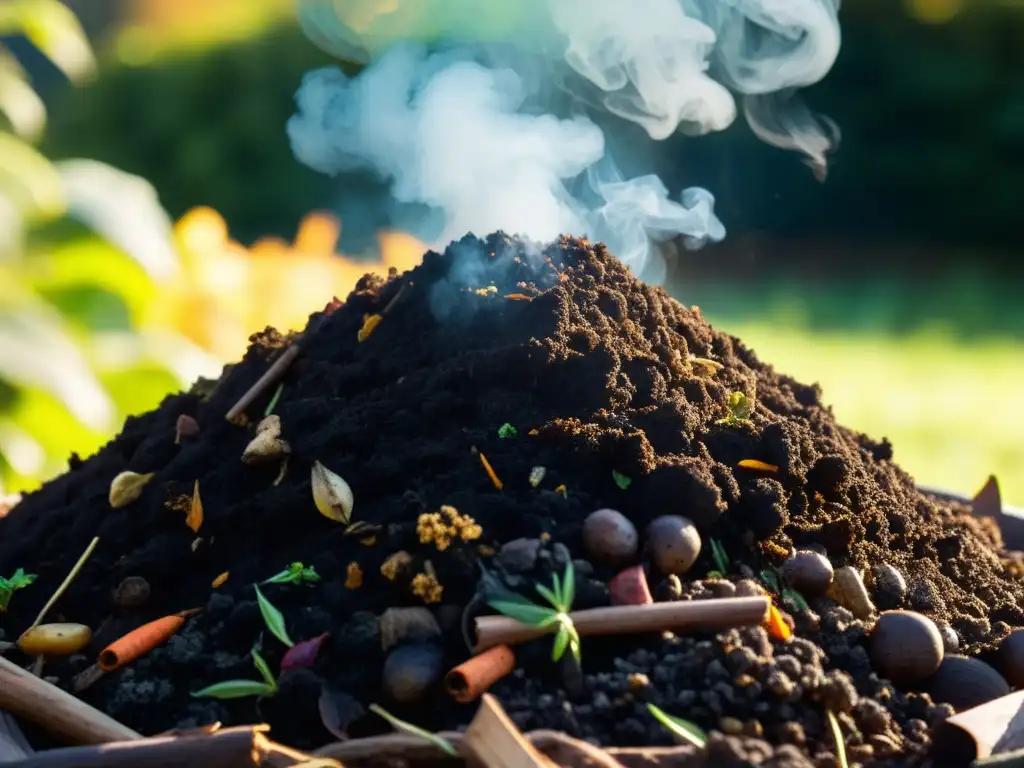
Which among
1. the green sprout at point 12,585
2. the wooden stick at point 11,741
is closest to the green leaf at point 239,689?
the wooden stick at point 11,741

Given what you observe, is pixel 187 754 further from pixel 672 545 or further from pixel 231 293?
pixel 231 293

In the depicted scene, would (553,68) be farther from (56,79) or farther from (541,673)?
(56,79)

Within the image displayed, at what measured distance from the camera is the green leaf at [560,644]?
5.54 feet

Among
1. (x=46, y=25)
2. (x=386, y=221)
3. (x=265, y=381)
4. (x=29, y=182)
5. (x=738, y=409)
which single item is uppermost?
(x=386, y=221)

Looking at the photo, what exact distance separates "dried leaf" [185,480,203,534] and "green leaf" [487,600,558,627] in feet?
2.18

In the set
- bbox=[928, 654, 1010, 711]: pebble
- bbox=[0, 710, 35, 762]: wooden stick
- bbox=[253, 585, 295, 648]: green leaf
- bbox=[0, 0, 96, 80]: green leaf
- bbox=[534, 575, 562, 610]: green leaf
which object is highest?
bbox=[0, 0, 96, 80]: green leaf

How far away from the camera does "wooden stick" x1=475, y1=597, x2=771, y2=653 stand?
172 cm

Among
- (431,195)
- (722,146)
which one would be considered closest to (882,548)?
(431,195)

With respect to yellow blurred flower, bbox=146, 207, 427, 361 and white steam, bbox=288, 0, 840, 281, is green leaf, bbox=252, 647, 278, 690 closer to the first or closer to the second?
white steam, bbox=288, 0, 840, 281

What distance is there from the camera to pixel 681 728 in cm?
160

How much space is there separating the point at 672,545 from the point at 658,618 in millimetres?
149

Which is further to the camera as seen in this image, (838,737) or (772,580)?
(772,580)

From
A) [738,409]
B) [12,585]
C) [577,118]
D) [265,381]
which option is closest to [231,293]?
[577,118]

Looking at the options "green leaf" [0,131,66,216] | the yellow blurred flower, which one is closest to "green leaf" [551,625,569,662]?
the yellow blurred flower
